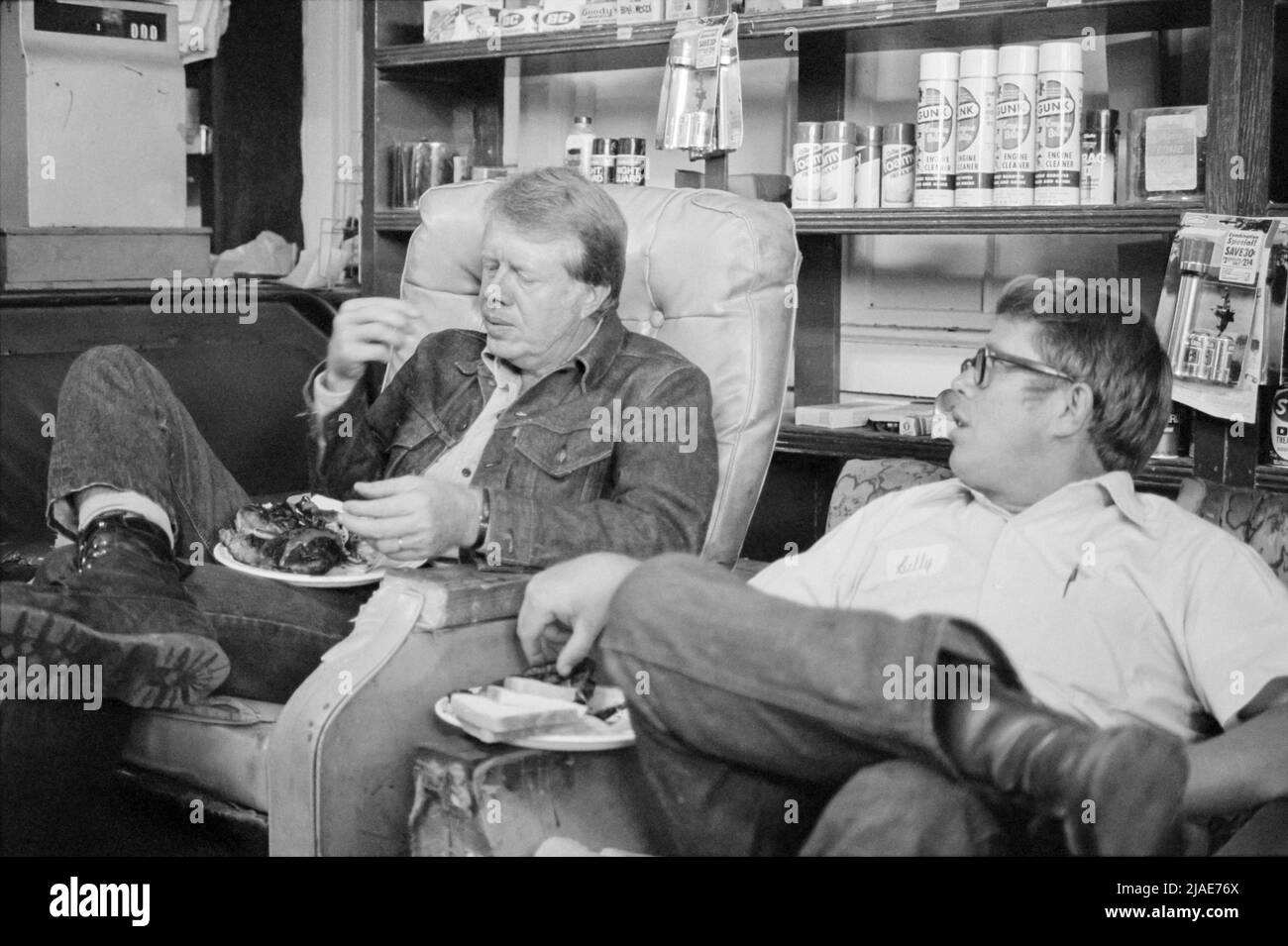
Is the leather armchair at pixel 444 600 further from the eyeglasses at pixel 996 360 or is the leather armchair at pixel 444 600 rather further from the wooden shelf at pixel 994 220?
the eyeglasses at pixel 996 360

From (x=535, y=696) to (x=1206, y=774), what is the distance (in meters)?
0.63

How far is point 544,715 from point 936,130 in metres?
1.26

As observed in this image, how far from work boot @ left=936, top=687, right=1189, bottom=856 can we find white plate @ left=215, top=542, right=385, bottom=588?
86cm

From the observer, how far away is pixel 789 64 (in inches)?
109

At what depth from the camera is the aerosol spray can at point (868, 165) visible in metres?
2.44

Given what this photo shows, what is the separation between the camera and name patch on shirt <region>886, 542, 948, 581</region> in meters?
1.47

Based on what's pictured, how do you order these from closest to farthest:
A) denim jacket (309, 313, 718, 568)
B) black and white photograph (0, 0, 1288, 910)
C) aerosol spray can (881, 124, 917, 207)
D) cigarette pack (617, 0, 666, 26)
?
black and white photograph (0, 0, 1288, 910)
denim jacket (309, 313, 718, 568)
aerosol spray can (881, 124, 917, 207)
cigarette pack (617, 0, 666, 26)

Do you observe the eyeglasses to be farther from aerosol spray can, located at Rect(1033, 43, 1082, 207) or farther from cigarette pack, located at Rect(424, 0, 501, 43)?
cigarette pack, located at Rect(424, 0, 501, 43)

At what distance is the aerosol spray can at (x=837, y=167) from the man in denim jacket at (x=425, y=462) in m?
0.60

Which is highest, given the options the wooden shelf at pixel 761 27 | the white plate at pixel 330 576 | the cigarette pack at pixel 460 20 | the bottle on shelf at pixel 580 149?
the cigarette pack at pixel 460 20

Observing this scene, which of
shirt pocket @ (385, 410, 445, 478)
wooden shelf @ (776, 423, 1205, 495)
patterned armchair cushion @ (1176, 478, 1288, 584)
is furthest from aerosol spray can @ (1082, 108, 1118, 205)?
shirt pocket @ (385, 410, 445, 478)

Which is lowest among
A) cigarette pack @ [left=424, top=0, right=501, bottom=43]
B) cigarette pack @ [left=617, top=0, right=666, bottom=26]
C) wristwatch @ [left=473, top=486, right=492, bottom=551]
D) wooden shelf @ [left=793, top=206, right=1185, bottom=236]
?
wristwatch @ [left=473, top=486, right=492, bottom=551]

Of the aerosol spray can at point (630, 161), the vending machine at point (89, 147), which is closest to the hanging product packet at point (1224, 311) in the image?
the aerosol spray can at point (630, 161)
